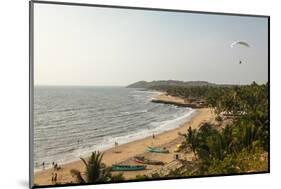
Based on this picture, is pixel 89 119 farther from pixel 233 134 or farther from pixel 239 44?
pixel 239 44

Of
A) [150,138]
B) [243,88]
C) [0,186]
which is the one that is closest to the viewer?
[0,186]

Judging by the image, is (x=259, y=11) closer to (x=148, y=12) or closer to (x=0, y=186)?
(x=148, y=12)

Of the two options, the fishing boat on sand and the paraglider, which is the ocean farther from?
the paraglider

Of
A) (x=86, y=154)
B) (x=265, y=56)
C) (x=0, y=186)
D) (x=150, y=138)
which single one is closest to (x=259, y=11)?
(x=265, y=56)

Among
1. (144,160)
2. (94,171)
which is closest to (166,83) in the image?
(144,160)

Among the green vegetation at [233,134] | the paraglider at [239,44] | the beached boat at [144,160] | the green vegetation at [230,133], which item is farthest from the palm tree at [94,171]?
the paraglider at [239,44]

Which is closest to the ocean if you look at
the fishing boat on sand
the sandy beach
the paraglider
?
the sandy beach
